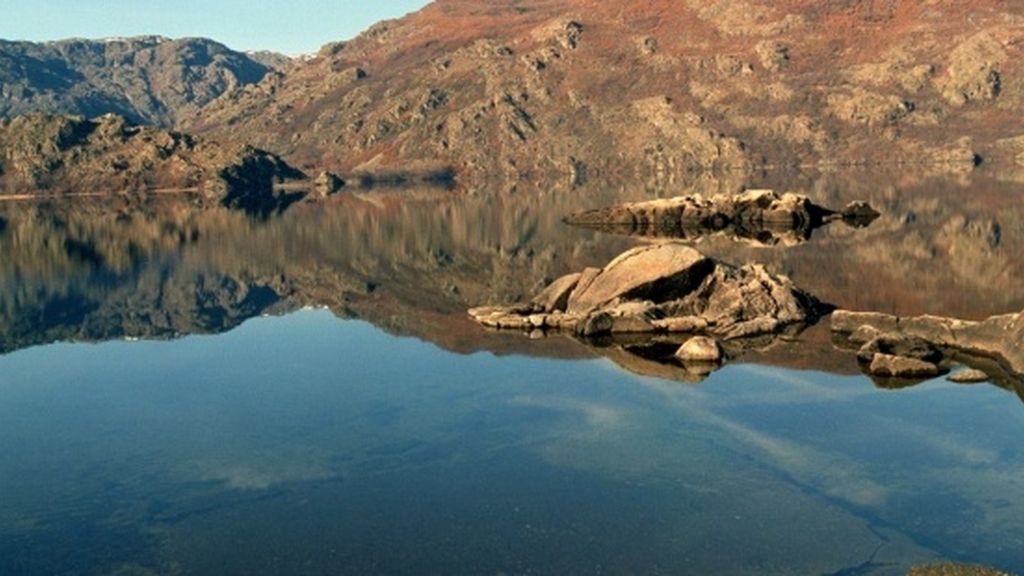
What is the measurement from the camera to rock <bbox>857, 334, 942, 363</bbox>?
1570 inches

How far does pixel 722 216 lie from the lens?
11256cm

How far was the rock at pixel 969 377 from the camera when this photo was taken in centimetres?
3644

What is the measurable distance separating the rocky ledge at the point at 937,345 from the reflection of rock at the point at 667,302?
4.61 m

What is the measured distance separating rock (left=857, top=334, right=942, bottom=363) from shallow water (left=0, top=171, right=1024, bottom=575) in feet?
3.79

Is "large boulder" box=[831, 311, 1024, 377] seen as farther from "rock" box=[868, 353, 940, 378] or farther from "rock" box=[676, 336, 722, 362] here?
"rock" box=[676, 336, 722, 362]

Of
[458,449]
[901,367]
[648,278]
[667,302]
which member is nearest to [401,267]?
[648,278]

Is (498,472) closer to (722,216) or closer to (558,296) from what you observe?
(558,296)

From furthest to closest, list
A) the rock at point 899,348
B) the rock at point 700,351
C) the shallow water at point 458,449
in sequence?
the rock at point 700,351
the rock at point 899,348
the shallow water at point 458,449

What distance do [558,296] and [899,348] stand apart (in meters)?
19.6

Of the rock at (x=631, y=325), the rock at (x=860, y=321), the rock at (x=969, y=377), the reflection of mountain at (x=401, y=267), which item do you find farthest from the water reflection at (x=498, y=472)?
the reflection of mountain at (x=401, y=267)

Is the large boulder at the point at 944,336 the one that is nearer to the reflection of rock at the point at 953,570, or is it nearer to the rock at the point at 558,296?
the rock at the point at 558,296

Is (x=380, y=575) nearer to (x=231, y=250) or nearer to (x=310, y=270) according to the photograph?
(x=310, y=270)

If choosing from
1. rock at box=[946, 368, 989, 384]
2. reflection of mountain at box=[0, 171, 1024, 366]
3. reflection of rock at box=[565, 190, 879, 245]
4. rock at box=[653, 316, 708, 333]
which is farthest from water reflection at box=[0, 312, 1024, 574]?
reflection of rock at box=[565, 190, 879, 245]

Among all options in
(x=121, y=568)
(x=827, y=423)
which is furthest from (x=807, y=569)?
(x=121, y=568)
